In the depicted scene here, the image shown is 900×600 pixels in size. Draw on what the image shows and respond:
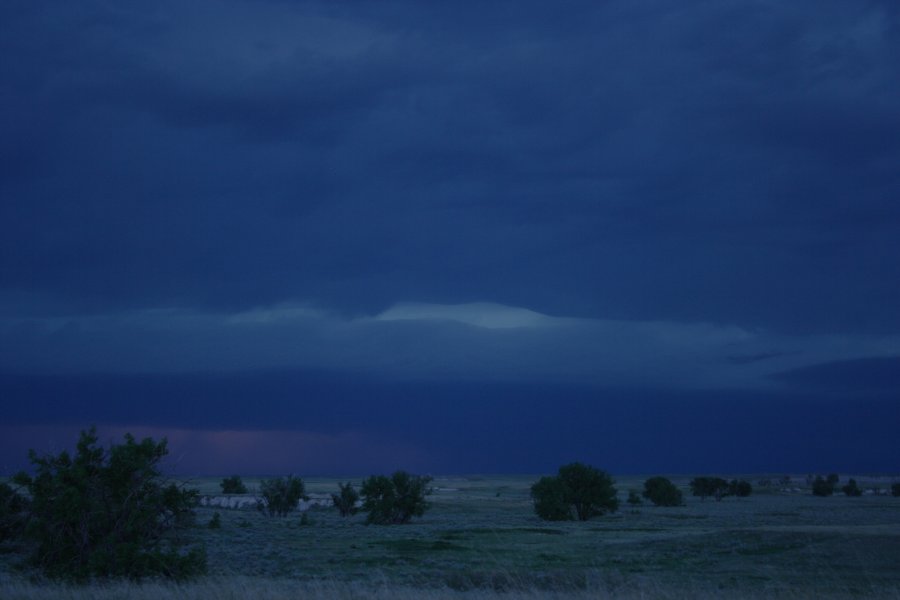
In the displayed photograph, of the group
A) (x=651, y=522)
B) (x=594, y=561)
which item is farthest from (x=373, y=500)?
(x=594, y=561)

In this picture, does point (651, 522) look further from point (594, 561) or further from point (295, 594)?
point (295, 594)

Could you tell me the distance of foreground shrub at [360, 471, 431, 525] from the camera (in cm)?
6328

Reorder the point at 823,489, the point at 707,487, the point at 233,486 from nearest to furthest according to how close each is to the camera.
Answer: the point at 233,486, the point at 707,487, the point at 823,489

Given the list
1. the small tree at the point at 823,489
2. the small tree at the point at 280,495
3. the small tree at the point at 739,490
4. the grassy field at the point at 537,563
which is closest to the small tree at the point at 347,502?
the small tree at the point at 280,495

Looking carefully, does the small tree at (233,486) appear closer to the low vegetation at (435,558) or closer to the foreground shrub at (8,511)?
the low vegetation at (435,558)

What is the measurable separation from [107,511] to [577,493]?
2015 inches

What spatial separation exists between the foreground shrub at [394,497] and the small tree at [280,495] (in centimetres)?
813

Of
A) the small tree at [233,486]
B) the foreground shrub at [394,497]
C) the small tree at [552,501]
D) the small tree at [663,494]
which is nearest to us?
the foreground shrub at [394,497]

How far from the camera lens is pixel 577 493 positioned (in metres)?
70.4

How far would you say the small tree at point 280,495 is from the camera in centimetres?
6975

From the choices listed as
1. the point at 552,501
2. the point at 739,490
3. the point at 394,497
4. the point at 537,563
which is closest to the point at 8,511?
the point at 537,563

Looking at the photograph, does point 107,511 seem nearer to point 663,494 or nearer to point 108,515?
point 108,515

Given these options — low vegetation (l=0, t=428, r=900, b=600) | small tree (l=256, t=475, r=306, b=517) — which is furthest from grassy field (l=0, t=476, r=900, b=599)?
small tree (l=256, t=475, r=306, b=517)

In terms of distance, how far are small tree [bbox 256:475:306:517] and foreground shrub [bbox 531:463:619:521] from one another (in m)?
19.8
